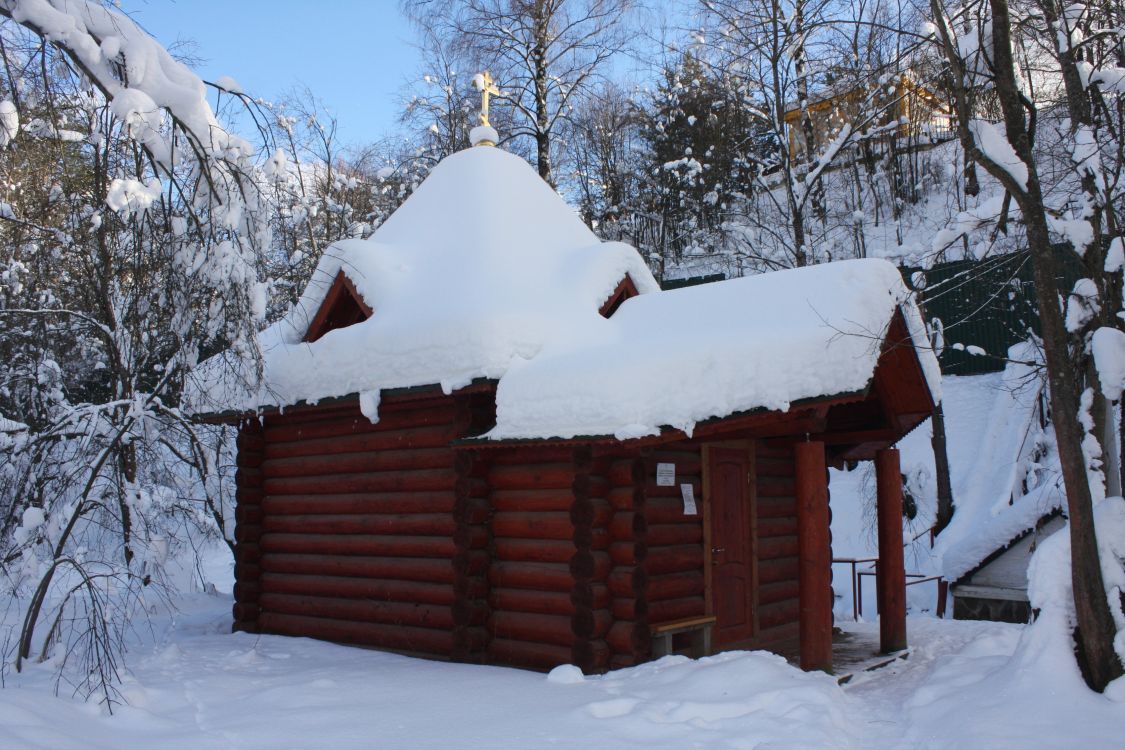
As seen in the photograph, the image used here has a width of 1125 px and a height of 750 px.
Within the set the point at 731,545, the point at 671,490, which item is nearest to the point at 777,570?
Result: the point at 731,545

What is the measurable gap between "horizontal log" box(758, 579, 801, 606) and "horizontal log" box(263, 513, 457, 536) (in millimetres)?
3413

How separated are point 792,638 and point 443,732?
18.0 ft

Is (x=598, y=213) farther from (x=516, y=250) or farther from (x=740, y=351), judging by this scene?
(x=740, y=351)

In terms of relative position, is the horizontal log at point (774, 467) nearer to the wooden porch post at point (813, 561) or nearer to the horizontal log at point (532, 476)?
the wooden porch post at point (813, 561)

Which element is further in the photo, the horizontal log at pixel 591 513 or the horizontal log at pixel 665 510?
the horizontal log at pixel 665 510

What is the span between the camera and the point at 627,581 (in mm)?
8211

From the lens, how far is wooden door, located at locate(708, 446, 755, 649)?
9250 mm

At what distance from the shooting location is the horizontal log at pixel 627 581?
816 centimetres

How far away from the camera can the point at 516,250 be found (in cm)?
1055

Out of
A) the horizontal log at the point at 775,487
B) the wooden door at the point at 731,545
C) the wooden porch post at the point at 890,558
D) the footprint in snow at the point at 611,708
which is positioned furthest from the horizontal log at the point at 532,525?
the wooden porch post at the point at 890,558

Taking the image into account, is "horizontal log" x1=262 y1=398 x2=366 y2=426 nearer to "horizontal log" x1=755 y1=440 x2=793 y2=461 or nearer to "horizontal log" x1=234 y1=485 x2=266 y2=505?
"horizontal log" x1=234 y1=485 x2=266 y2=505

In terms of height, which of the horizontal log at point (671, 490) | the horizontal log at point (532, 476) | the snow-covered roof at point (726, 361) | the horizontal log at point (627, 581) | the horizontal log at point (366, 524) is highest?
the snow-covered roof at point (726, 361)

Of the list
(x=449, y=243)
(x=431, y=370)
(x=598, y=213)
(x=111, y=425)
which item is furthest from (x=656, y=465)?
(x=598, y=213)

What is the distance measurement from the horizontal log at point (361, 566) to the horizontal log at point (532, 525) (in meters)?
0.72
